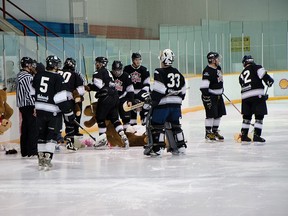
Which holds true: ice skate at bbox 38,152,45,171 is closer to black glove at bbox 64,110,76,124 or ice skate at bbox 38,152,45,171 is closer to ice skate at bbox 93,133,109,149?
black glove at bbox 64,110,76,124

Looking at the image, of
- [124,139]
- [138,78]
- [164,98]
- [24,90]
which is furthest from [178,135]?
[138,78]

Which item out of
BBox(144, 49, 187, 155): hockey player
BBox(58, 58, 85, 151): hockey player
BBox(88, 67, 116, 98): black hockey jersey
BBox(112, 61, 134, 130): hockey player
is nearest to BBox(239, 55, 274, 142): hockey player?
BBox(144, 49, 187, 155): hockey player

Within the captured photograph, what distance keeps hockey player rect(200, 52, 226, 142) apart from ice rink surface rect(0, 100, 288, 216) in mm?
407

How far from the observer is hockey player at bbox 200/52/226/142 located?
33.8 ft

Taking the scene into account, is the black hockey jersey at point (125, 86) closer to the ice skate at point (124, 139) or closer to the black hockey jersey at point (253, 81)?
the ice skate at point (124, 139)

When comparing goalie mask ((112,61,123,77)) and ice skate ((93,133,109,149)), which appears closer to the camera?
ice skate ((93,133,109,149))

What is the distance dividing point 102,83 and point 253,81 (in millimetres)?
2112

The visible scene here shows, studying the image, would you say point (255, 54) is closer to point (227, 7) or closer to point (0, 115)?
point (227, 7)

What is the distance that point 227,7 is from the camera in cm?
2227

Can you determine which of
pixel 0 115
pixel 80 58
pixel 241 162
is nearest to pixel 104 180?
pixel 241 162

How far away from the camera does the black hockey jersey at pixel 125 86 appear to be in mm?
10414

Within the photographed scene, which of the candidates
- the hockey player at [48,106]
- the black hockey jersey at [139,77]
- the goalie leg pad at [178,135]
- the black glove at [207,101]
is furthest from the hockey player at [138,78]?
the hockey player at [48,106]

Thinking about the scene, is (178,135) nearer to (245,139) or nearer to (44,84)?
(245,139)

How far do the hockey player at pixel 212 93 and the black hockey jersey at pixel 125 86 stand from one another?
1.03 m
